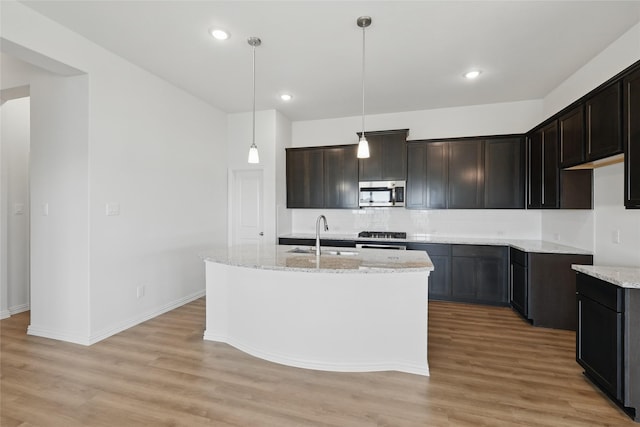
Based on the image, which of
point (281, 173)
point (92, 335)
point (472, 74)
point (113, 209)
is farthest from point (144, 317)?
point (472, 74)

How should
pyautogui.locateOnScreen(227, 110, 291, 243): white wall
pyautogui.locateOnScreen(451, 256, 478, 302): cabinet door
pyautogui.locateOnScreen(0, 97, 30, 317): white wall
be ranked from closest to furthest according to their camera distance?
pyautogui.locateOnScreen(0, 97, 30, 317): white wall, pyautogui.locateOnScreen(451, 256, 478, 302): cabinet door, pyautogui.locateOnScreen(227, 110, 291, 243): white wall

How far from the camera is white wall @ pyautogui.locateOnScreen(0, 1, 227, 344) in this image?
3.00 meters

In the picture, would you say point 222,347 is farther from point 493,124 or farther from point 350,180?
point 493,124

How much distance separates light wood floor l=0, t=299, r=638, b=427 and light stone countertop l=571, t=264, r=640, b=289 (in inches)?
34.2

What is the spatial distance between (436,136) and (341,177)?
169 centimetres

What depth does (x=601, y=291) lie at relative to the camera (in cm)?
222

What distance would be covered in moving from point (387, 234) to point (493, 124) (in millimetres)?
2378

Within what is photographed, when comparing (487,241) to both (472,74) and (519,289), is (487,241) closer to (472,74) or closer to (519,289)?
(519,289)

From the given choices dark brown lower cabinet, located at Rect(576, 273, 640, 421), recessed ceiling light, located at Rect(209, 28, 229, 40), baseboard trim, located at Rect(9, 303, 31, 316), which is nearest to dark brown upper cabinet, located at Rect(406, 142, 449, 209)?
dark brown lower cabinet, located at Rect(576, 273, 640, 421)

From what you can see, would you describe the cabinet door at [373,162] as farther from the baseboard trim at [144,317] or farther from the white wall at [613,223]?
the baseboard trim at [144,317]

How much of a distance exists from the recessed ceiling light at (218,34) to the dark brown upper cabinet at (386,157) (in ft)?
8.51

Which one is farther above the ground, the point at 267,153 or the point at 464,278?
the point at 267,153

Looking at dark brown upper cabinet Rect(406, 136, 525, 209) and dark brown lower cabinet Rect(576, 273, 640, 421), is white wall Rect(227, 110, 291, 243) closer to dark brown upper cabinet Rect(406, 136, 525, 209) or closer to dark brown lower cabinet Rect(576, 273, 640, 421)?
dark brown upper cabinet Rect(406, 136, 525, 209)

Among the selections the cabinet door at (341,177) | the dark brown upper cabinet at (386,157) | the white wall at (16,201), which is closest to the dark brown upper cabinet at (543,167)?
the dark brown upper cabinet at (386,157)
